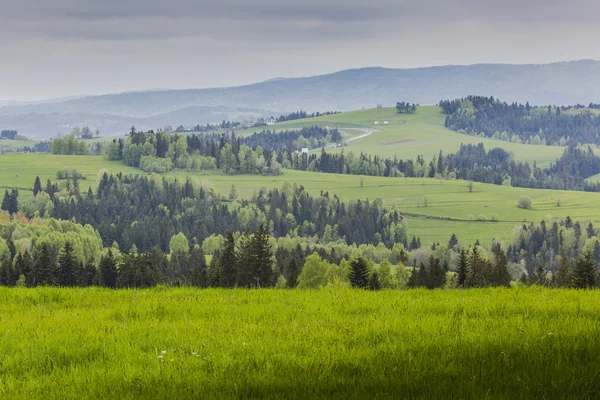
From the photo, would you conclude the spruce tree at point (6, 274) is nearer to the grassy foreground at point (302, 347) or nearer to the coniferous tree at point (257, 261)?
the coniferous tree at point (257, 261)

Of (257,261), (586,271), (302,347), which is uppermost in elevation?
(302,347)

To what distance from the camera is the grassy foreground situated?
10438 millimetres

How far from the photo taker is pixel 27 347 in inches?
511

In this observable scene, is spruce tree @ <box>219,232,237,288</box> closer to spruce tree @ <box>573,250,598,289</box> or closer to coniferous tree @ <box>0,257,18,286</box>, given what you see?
spruce tree @ <box>573,250,598,289</box>

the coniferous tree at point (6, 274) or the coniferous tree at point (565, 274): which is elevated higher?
the coniferous tree at point (565, 274)

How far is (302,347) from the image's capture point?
1260 cm

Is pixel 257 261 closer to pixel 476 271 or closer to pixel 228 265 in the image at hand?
pixel 228 265

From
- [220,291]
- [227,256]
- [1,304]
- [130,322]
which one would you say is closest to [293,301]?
[220,291]

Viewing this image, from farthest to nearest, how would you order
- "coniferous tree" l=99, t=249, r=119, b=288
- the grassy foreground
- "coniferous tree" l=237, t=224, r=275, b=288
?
"coniferous tree" l=99, t=249, r=119, b=288 < "coniferous tree" l=237, t=224, r=275, b=288 < the grassy foreground

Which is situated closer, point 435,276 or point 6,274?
point 435,276

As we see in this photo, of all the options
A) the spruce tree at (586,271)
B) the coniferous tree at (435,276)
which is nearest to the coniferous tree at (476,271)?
the coniferous tree at (435,276)

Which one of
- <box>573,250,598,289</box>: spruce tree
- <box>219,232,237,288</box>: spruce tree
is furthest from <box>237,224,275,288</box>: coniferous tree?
<box>573,250,598,289</box>: spruce tree

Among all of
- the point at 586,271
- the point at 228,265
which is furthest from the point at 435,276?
the point at 586,271

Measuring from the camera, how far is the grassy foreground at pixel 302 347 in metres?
10.4
